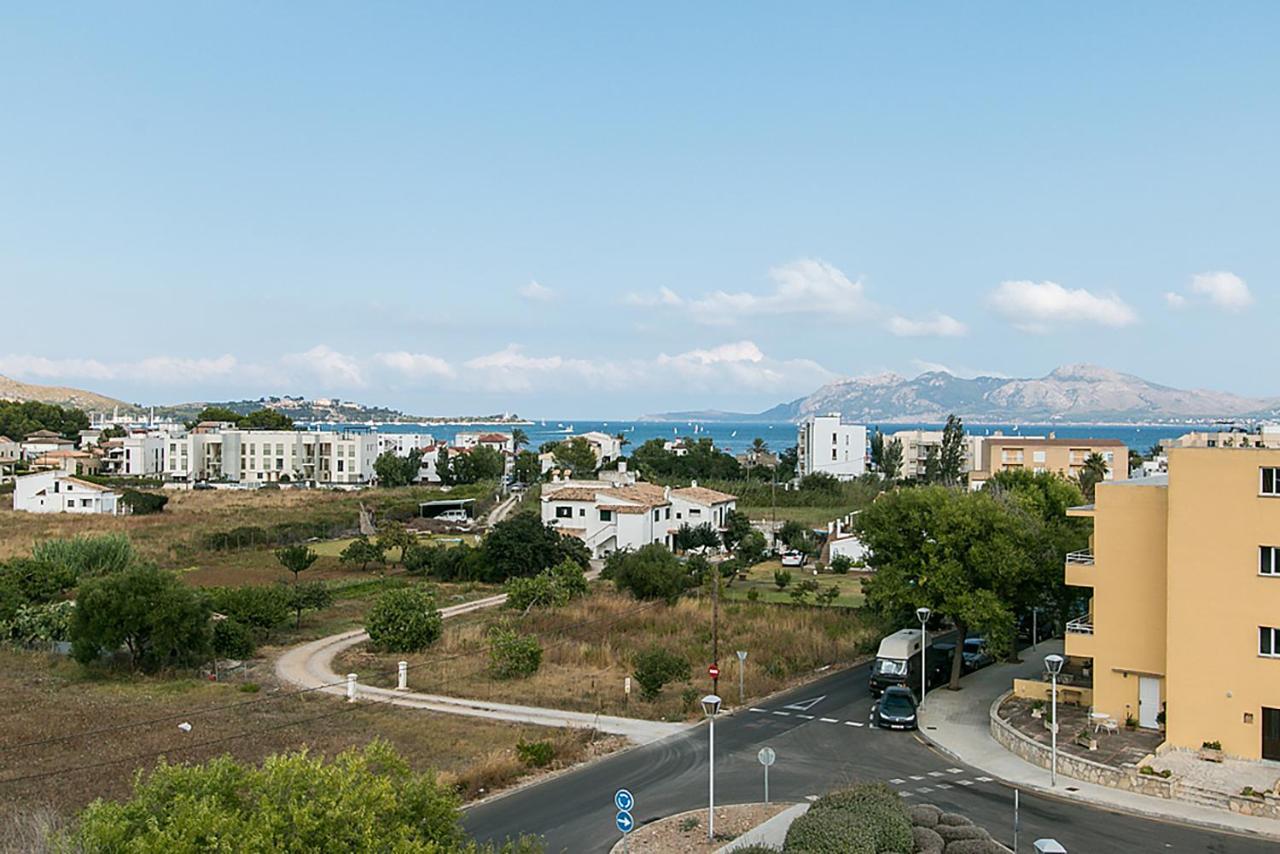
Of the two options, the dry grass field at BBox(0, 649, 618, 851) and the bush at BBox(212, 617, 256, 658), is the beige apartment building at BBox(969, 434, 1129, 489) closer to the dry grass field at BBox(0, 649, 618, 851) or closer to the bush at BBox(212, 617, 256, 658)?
the bush at BBox(212, 617, 256, 658)

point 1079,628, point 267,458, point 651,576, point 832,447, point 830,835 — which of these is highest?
point 832,447

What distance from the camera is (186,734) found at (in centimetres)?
2362

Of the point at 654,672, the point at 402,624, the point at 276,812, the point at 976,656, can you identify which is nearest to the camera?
the point at 276,812

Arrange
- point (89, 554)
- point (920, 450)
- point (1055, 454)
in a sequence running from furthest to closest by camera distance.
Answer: point (920, 450) → point (1055, 454) → point (89, 554)

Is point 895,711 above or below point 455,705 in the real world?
above

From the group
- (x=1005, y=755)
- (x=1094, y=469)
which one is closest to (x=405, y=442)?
(x=1094, y=469)

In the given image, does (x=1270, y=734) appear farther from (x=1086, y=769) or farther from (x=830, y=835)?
(x=830, y=835)

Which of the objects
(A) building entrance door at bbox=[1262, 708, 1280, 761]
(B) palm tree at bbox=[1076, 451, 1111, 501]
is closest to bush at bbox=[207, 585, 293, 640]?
(A) building entrance door at bbox=[1262, 708, 1280, 761]

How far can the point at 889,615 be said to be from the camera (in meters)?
31.5

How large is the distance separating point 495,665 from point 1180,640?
61.8ft

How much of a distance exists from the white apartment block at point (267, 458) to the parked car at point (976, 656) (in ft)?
298

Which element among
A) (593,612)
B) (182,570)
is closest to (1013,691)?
(593,612)

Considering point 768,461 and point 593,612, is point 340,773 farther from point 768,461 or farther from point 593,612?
point 768,461

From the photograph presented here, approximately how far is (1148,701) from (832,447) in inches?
3713
